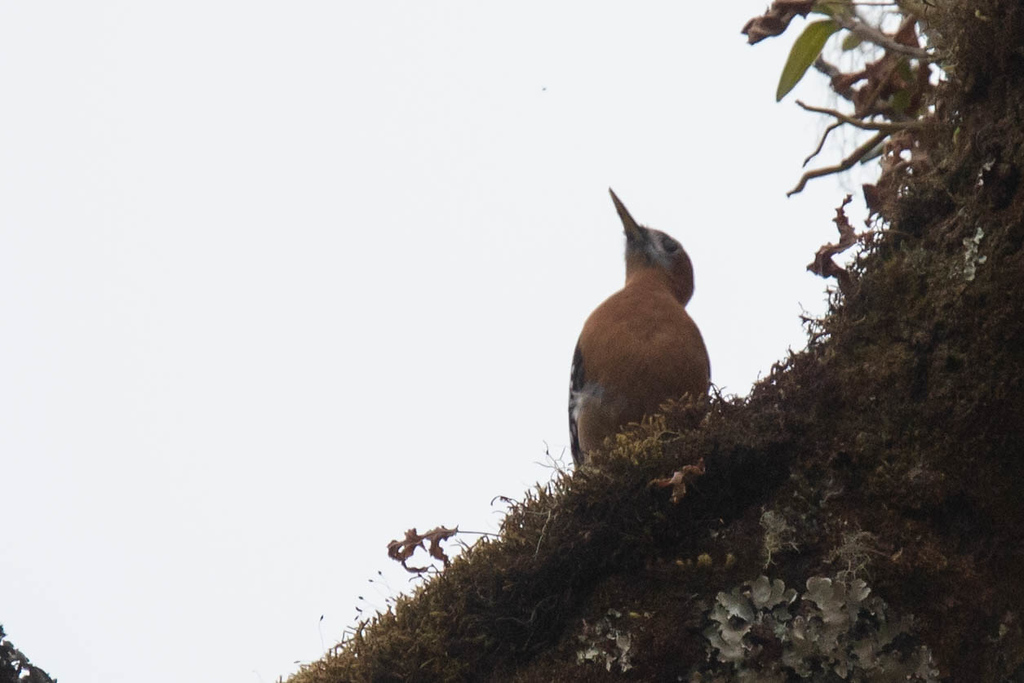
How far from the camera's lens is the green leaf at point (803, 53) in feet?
15.1

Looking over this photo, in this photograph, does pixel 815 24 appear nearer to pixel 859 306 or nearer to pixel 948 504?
pixel 859 306

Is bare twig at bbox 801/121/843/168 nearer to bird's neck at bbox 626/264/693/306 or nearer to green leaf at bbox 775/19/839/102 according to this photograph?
green leaf at bbox 775/19/839/102

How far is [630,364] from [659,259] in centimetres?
166

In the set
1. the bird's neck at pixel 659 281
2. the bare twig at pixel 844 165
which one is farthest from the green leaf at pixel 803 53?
the bird's neck at pixel 659 281

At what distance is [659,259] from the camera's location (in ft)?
20.4

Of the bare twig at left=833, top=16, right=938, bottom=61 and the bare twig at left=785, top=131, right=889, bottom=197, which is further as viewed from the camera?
the bare twig at left=785, top=131, right=889, bottom=197

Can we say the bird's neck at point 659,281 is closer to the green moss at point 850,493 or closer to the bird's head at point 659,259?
the bird's head at point 659,259

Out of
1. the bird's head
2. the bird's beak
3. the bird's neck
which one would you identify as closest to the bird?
the bird's neck

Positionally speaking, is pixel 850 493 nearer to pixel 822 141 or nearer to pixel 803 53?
pixel 822 141

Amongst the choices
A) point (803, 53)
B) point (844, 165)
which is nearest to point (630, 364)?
point (844, 165)

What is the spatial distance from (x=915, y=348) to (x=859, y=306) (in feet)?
1.00

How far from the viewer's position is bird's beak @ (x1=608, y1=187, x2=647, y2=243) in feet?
20.9

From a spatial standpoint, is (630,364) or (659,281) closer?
(630,364)

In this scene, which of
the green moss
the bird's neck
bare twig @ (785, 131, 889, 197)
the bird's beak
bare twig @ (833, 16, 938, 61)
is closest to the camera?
the green moss
